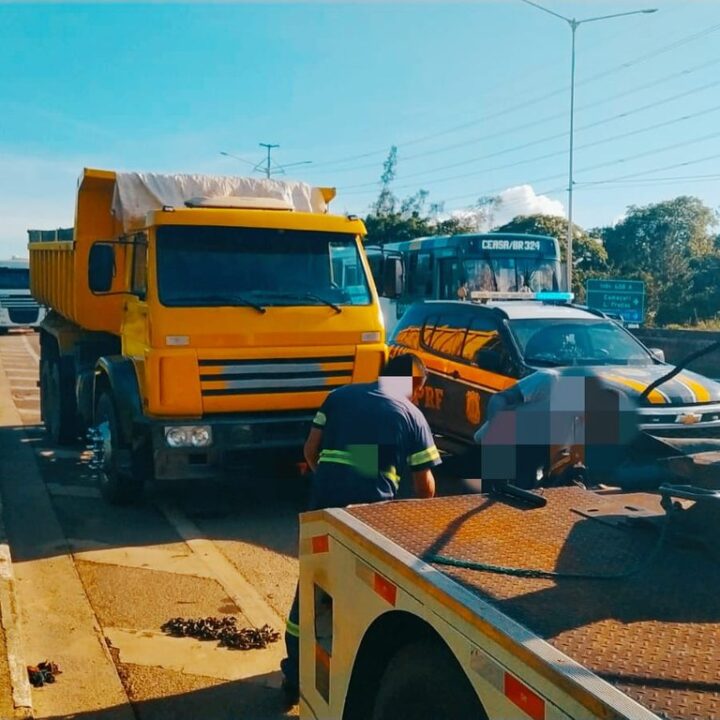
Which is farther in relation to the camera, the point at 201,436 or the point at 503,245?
the point at 503,245

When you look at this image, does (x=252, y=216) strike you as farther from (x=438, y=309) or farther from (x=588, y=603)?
(x=588, y=603)

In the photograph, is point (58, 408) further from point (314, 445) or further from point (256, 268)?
point (314, 445)

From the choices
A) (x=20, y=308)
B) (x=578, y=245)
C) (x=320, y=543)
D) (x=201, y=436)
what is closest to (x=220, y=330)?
(x=201, y=436)

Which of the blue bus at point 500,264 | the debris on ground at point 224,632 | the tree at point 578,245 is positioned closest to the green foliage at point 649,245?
the tree at point 578,245

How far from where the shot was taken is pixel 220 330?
738 centimetres

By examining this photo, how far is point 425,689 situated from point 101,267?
253 inches

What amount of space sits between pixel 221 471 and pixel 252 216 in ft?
7.42

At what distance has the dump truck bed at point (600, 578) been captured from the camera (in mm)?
2090

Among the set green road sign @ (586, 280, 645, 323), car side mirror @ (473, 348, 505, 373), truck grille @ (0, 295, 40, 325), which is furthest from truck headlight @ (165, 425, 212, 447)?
truck grille @ (0, 295, 40, 325)

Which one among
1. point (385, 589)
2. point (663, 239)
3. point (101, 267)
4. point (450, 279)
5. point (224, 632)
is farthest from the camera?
point (663, 239)

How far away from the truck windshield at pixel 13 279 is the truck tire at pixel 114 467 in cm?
2416

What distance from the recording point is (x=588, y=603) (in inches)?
98.3

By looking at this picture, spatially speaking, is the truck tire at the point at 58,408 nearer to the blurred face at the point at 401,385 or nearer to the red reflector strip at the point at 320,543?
the blurred face at the point at 401,385

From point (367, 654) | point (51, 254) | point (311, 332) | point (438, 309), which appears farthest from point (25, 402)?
point (367, 654)
